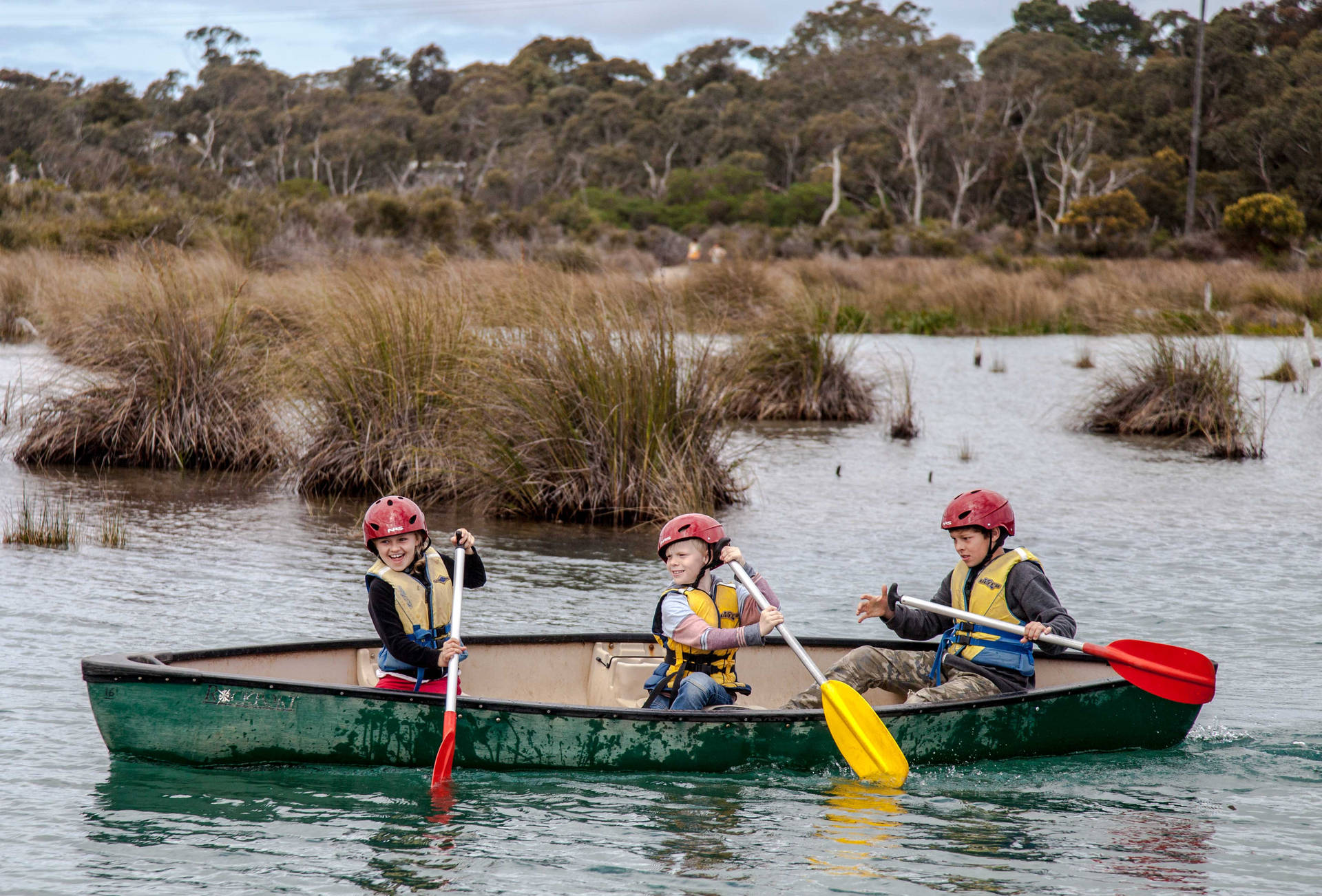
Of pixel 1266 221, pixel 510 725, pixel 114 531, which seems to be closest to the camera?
pixel 510 725

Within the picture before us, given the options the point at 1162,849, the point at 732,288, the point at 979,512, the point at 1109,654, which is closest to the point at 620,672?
the point at 979,512

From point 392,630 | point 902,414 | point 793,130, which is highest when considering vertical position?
point 793,130

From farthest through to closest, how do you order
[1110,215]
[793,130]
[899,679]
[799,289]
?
[793,130], [1110,215], [799,289], [899,679]

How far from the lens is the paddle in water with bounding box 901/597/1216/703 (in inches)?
247

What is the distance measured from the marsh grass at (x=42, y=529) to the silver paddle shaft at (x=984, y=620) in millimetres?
6289

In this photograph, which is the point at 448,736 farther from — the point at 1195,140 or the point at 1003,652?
the point at 1195,140

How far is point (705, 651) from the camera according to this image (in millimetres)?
6281

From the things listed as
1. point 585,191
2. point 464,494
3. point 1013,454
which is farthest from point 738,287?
point 585,191

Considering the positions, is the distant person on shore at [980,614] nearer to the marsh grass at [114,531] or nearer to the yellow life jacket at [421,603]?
the yellow life jacket at [421,603]

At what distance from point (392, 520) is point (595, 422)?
4840 millimetres

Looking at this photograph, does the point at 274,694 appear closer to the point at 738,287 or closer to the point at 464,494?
the point at 464,494

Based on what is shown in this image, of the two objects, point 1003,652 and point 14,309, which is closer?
point 1003,652

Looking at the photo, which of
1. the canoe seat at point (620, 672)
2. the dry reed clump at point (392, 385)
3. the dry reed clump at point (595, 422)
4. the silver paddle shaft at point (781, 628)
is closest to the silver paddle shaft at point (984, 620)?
the silver paddle shaft at point (781, 628)

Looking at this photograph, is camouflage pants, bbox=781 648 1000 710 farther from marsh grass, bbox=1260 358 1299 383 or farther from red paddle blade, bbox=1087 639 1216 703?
marsh grass, bbox=1260 358 1299 383
